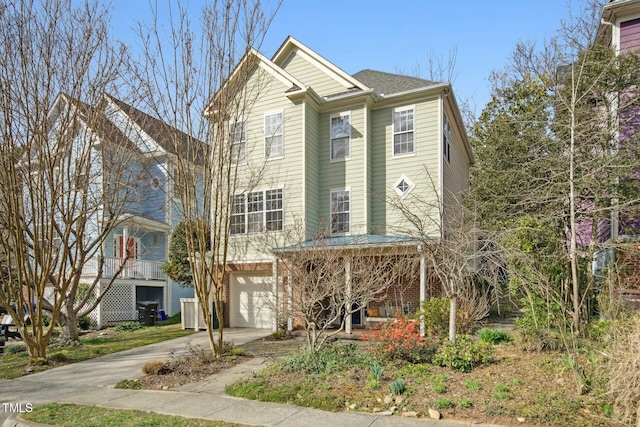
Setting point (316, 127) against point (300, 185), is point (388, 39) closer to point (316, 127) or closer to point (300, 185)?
point (316, 127)

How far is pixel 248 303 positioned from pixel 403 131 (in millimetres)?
8594

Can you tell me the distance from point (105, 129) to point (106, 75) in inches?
74.3

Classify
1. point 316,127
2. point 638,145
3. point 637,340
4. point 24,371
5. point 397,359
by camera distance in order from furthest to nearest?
1. point 316,127
2. point 638,145
3. point 24,371
4. point 397,359
5. point 637,340

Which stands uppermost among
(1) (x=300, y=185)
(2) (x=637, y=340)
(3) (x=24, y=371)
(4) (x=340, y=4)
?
(4) (x=340, y=4)

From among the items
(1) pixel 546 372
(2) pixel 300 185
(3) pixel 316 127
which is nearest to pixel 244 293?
(2) pixel 300 185

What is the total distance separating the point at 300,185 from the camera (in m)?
14.6

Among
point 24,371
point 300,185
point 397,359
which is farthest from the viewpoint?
point 300,185

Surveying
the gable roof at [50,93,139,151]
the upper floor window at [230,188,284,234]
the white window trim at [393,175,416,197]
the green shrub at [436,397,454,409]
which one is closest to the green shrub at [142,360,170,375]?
the green shrub at [436,397,454,409]

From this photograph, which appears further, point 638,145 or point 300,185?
point 300,185

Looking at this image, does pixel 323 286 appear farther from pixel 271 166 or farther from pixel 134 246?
pixel 134 246

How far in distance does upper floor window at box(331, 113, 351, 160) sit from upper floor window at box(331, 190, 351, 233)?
1.40 m

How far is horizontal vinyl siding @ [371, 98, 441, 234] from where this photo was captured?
14.3m

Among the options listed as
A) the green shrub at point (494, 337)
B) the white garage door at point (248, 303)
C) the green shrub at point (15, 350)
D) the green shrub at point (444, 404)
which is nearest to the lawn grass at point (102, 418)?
the green shrub at point (444, 404)

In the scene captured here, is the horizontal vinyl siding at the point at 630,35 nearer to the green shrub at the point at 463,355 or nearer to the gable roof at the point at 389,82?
the gable roof at the point at 389,82
